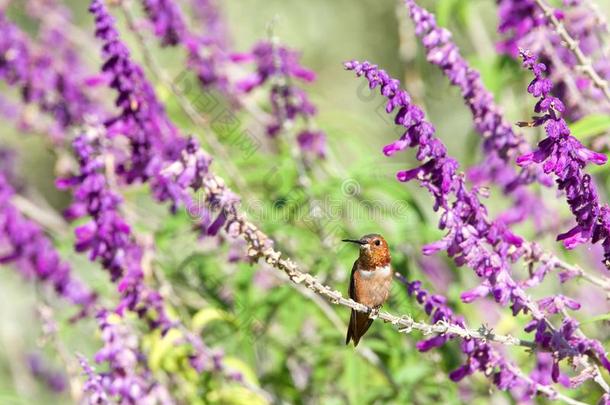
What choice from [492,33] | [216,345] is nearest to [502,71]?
[216,345]

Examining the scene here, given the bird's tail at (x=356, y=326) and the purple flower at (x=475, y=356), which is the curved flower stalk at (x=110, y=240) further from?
the purple flower at (x=475, y=356)

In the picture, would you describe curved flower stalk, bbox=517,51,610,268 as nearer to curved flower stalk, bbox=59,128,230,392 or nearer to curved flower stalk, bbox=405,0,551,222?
curved flower stalk, bbox=405,0,551,222

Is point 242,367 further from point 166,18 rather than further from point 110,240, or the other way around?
point 166,18

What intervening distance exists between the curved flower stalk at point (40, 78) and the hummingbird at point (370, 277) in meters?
2.46

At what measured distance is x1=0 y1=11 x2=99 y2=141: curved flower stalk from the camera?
5.04 meters

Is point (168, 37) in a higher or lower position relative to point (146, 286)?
higher

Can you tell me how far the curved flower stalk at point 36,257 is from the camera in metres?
4.69

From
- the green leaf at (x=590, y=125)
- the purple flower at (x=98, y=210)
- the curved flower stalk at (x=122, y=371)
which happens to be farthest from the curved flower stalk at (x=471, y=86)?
the curved flower stalk at (x=122, y=371)

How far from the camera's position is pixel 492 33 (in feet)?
37.6

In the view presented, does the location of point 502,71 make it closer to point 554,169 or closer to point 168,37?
point 168,37

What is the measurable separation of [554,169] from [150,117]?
206 cm

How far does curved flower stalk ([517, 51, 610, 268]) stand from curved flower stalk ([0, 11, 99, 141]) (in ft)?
10.8

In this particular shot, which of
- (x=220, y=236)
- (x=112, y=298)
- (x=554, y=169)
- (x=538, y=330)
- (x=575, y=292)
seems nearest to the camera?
(x=554, y=169)

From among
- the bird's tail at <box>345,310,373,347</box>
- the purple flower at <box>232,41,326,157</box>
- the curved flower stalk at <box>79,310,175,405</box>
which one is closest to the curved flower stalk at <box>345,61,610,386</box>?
the bird's tail at <box>345,310,373,347</box>
